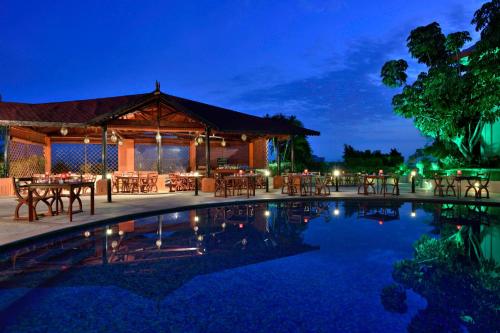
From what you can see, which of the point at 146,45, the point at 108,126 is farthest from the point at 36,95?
the point at 108,126

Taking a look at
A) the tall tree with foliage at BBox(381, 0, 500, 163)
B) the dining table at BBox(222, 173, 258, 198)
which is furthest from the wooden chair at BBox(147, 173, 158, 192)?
the tall tree with foliage at BBox(381, 0, 500, 163)

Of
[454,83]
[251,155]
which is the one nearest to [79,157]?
[251,155]

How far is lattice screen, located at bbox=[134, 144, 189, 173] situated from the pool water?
1181 centimetres

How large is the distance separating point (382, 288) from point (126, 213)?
5.64 m

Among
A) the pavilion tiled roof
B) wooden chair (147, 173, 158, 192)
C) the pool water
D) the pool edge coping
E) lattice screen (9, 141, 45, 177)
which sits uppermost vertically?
the pavilion tiled roof

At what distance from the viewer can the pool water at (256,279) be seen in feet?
8.84

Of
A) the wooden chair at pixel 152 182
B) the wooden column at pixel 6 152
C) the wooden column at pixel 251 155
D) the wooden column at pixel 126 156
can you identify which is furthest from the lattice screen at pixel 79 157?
the wooden column at pixel 251 155

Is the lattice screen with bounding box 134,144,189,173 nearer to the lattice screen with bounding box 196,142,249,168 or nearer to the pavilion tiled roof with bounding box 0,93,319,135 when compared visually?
the lattice screen with bounding box 196,142,249,168

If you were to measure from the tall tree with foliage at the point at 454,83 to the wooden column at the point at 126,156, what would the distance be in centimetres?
1287

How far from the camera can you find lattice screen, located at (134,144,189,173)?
1781cm

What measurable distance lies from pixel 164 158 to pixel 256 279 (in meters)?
15.5

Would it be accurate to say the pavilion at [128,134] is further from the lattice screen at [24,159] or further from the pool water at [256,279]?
the pool water at [256,279]

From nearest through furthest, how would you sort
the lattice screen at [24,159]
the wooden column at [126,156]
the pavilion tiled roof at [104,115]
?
the pavilion tiled roof at [104,115], the lattice screen at [24,159], the wooden column at [126,156]

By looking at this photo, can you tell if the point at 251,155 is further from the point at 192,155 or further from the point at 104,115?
the point at 104,115
